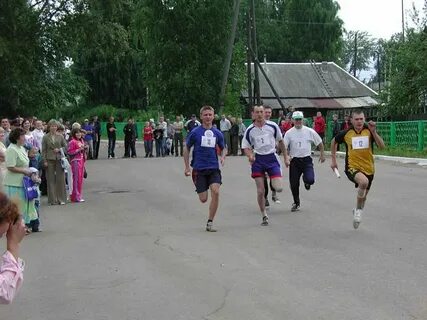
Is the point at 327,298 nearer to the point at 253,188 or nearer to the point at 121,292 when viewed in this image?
the point at 121,292

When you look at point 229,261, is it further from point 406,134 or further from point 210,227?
point 406,134

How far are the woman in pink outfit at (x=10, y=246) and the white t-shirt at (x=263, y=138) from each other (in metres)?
7.81

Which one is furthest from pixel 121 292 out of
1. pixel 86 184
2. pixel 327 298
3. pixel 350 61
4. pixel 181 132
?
pixel 350 61

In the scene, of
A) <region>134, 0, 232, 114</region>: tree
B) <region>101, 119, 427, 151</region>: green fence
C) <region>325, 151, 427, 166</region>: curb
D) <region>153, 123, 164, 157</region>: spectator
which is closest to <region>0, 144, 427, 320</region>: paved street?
<region>325, 151, 427, 166</region>: curb

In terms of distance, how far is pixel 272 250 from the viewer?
8906 millimetres

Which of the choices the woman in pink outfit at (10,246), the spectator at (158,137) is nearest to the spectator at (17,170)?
the woman in pink outfit at (10,246)

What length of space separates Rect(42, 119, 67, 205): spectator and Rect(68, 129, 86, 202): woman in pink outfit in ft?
0.99

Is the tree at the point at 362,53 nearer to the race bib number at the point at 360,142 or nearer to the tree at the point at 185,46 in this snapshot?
the tree at the point at 185,46

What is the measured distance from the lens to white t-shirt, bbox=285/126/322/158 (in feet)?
42.1

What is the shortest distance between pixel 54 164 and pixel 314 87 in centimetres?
4929

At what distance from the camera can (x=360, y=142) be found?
1064 centimetres

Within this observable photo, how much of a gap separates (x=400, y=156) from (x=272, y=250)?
726 inches

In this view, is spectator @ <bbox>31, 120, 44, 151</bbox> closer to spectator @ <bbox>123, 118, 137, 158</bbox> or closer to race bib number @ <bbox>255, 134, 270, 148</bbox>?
race bib number @ <bbox>255, 134, 270, 148</bbox>

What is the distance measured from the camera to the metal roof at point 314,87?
5969 centimetres
